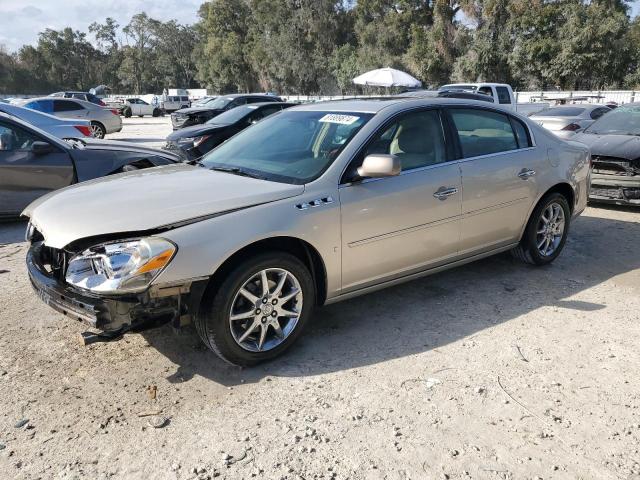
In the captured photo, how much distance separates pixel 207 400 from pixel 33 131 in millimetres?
5414

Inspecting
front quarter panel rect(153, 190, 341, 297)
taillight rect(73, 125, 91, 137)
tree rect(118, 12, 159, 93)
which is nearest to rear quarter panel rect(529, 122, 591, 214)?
front quarter panel rect(153, 190, 341, 297)

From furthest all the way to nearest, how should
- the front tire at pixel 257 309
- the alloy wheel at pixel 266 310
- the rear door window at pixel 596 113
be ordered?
1. the rear door window at pixel 596 113
2. the alloy wheel at pixel 266 310
3. the front tire at pixel 257 309

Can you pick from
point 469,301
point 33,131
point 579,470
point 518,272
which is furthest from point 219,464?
point 33,131

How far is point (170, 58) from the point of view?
93000mm

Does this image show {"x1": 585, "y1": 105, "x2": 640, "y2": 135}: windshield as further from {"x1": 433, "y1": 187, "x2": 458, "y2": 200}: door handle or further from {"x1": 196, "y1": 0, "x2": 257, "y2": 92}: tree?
{"x1": 196, "y1": 0, "x2": 257, "y2": 92}: tree

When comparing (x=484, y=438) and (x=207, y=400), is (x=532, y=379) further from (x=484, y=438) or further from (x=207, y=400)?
(x=207, y=400)

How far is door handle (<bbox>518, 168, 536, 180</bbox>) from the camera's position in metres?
4.74

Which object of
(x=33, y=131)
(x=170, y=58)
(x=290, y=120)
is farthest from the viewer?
(x=170, y=58)

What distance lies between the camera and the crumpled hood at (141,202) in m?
3.05

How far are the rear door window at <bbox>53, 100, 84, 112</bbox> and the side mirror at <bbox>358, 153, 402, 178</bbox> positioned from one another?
18.2 metres

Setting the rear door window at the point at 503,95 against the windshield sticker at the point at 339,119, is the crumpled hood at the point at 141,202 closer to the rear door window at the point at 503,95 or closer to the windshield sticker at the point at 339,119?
the windshield sticker at the point at 339,119

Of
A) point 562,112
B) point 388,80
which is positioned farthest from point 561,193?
point 388,80

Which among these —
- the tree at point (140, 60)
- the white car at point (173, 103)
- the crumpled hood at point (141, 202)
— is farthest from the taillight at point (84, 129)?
the tree at point (140, 60)

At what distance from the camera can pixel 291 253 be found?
11.4ft
